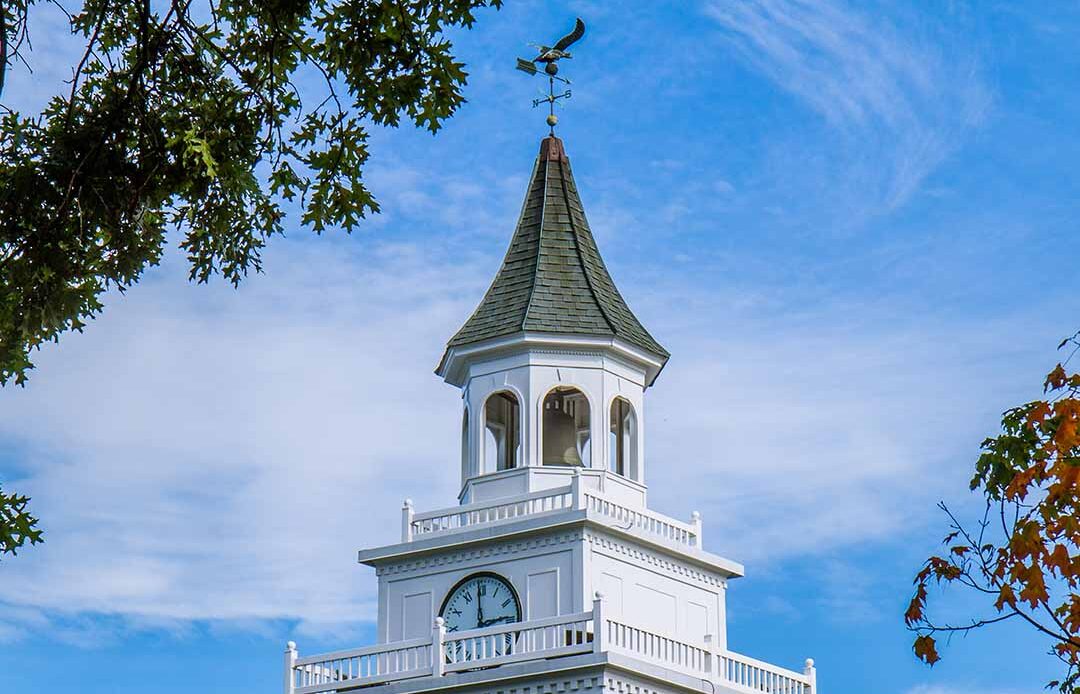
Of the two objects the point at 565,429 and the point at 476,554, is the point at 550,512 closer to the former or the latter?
the point at 476,554

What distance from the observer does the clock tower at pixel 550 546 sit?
31.7m

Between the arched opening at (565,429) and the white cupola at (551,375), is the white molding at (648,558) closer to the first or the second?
the white cupola at (551,375)

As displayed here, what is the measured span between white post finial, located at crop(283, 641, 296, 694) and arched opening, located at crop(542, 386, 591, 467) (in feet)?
18.5

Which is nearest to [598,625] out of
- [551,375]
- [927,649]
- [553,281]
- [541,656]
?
[541,656]

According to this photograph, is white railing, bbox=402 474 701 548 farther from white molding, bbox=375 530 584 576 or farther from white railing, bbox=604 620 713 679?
white railing, bbox=604 620 713 679

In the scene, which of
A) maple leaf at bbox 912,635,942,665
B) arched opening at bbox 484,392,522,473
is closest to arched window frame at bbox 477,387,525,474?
arched opening at bbox 484,392,522,473

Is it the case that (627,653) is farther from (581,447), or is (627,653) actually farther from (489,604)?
(581,447)

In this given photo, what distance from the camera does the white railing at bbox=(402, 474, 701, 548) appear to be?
3312 centimetres

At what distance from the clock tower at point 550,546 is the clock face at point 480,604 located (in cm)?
3

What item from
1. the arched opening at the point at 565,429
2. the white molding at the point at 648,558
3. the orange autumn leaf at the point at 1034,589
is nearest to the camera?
the orange autumn leaf at the point at 1034,589

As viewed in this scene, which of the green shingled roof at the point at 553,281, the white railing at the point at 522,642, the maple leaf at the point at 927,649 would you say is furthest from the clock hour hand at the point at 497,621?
the maple leaf at the point at 927,649

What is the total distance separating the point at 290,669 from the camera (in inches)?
1312

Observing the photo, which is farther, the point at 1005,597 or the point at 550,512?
the point at 550,512

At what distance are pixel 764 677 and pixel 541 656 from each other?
442 centimetres
